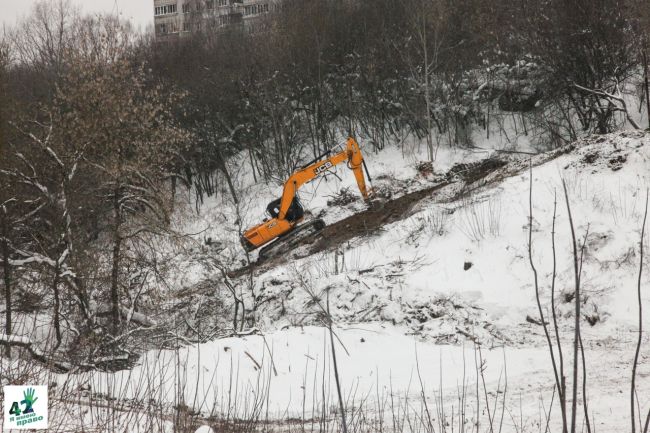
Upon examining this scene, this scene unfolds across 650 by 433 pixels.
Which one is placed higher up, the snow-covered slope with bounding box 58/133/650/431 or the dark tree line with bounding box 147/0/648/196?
the dark tree line with bounding box 147/0/648/196

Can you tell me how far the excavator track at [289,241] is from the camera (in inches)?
719

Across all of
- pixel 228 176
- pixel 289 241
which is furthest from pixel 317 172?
pixel 228 176

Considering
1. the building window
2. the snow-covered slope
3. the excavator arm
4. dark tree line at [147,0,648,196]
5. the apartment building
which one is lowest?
the snow-covered slope

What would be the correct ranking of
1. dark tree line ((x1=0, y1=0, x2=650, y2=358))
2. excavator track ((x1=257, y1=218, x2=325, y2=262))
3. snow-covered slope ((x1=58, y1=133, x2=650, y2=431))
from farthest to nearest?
excavator track ((x1=257, y1=218, x2=325, y2=262))
dark tree line ((x1=0, y1=0, x2=650, y2=358))
snow-covered slope ((x1=58, y1=133, x2=650, y2=431))

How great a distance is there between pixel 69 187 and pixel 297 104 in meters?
14.8

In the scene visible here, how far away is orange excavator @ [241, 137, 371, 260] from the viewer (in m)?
17.2

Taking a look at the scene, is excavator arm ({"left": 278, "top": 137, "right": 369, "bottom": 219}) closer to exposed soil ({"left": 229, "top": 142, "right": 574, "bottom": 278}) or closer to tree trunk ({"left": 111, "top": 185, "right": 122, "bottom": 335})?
exposed soil ({"left": 229, "top": 142, "right": 574, "bottom": 278})

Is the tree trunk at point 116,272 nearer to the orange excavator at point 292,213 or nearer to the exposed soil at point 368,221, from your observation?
the orange excavator at point 292,213

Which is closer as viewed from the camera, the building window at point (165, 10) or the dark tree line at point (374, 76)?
the dark tree line at point (374, 76)

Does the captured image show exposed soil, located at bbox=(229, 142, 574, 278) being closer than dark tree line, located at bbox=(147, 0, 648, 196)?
Yes

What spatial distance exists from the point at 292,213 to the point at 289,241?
3.19 ft

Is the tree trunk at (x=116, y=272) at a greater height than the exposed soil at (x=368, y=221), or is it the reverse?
the exposed soil at (x=368, y=221)

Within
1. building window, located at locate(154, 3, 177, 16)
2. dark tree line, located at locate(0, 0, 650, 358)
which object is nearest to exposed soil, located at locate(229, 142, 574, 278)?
dark tree line, located at locate(0, 0, 650, 358)

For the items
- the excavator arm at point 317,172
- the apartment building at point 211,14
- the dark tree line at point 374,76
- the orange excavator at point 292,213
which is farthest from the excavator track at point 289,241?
the apartment building at point 211,14
